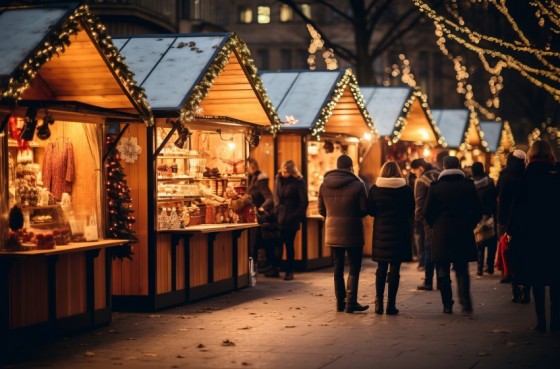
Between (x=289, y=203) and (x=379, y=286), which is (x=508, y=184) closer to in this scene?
(x=379, y=286)

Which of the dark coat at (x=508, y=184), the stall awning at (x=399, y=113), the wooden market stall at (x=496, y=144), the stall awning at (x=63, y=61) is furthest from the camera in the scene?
the wooden market stall at (x=496, y=144)

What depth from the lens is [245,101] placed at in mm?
18703

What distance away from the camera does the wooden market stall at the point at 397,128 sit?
87.5ft

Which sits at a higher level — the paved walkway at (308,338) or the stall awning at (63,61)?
the stall awning at (63,61)

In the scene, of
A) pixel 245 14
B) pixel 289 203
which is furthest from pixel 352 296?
pixel 245 14

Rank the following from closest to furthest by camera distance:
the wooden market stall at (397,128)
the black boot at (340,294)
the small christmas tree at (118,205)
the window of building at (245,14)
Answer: the small christmas tree at (118,205), the black boot at (340,294), the wooden market stall at (397,128), the window of building at (245,14)

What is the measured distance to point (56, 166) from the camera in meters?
14.1

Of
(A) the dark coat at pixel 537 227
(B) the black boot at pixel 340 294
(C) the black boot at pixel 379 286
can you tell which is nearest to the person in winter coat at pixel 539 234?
(A) the dark coat at pixel 537 227

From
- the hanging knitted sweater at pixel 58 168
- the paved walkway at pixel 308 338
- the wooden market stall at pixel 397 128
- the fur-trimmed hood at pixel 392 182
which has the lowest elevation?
the paved walkway at pixel 308 338

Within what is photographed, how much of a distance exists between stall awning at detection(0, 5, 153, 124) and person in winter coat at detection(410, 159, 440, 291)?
17.6ft

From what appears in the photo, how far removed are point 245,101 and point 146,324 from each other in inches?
202

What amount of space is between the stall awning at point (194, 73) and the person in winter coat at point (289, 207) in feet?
6.57

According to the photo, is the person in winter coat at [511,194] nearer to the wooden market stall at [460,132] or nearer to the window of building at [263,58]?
the wooden market stall at [460,132]

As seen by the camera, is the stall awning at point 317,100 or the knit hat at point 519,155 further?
the stall awning at point 317,100
